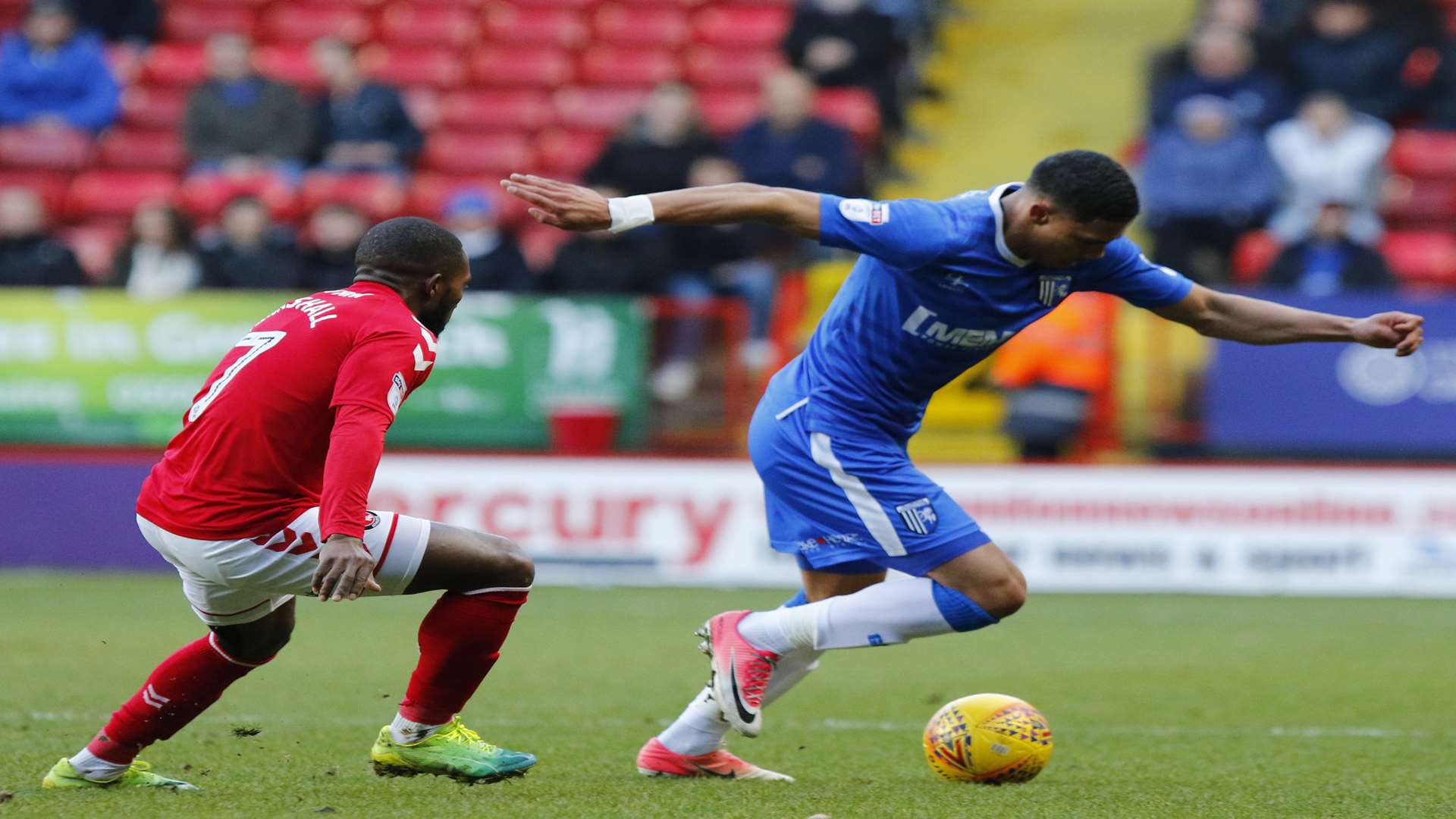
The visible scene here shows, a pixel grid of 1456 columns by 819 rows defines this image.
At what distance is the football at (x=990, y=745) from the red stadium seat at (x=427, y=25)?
14398 mm

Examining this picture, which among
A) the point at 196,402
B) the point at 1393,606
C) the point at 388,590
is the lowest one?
the point at 1393,606

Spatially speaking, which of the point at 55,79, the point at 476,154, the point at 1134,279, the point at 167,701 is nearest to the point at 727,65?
the point at 476,154

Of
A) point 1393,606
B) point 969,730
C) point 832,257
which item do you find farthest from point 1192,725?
point 832,257

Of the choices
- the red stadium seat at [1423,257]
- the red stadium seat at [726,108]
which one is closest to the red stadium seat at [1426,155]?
the red stadium seat at [1423,257]

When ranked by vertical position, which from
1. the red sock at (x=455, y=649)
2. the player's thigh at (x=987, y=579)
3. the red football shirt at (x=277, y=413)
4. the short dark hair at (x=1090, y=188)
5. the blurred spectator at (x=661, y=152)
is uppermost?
the blurred spectator at (x=661, y=152)

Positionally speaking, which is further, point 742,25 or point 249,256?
point 742,25

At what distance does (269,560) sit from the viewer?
16.9 feet

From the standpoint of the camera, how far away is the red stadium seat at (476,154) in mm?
17391

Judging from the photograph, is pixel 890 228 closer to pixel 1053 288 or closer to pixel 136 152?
pixel 1053 288

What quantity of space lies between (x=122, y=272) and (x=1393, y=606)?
9509 millimetres

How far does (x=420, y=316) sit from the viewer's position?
537 cm

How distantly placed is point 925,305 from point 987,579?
2.82ft

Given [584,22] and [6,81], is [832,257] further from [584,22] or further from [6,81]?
[6,81]

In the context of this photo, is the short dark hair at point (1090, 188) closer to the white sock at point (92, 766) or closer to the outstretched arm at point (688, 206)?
the outstretched arm at point (688, 206)
